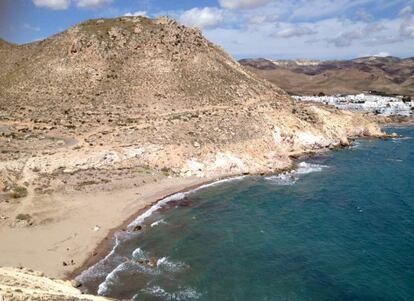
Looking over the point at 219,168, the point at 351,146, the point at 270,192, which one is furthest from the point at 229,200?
the point at 351,146

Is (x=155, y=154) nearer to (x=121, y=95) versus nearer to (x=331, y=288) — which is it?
(x=121, y=95)

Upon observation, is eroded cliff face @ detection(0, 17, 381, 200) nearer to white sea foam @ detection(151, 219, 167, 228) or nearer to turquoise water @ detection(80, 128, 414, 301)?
turquoise water @ detection(80, 128, 414, 301)

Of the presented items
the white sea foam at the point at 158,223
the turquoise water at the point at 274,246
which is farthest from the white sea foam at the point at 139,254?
the white sea foam at the point at 158,223

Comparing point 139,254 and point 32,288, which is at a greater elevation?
point 32,288

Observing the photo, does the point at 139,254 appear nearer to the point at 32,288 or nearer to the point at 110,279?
the point at 110,279

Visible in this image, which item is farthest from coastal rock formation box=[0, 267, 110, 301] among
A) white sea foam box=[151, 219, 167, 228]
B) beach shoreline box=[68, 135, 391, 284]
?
white sea foam box=[151, 219, 167, 228]

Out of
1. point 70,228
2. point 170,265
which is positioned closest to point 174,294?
point 170,265

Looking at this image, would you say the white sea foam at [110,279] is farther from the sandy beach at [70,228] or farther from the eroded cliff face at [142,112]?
the eroded cliff face at [142,112]
